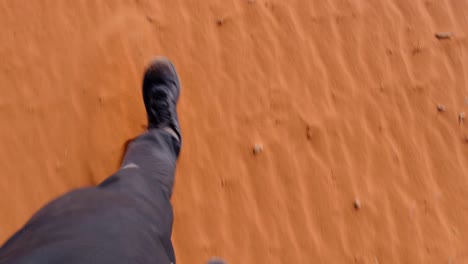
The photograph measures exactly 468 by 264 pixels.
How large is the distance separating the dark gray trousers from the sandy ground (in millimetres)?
769

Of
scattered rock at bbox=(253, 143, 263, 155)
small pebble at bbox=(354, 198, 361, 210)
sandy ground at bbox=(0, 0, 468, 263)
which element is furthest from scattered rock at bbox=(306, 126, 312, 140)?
small pebble at bbox=(354, 198, 361, 210)

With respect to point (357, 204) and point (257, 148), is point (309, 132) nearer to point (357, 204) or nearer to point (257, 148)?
point (257, 148)

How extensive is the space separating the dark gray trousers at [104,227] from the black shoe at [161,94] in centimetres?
61

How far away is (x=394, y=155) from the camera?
8.67 feet

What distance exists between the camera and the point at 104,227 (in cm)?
133

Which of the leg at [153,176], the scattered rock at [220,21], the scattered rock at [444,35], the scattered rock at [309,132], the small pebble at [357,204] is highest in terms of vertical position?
the scattered rock at [220,21]

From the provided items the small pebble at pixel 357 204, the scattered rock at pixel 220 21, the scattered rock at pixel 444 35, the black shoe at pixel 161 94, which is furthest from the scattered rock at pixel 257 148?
the scattered rock at pixel 444 35

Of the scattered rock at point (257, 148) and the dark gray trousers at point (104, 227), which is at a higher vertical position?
the dark gray trousers at point (104, 227)

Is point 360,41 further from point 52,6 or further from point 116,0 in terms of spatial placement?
point 52,6

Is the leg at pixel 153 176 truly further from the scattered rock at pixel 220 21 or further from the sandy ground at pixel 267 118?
the scattered rock at pixel 220 21

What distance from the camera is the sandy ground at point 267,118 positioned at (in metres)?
2.43

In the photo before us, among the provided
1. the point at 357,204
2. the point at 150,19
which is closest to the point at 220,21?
the point at 150,19

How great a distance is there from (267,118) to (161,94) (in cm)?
67

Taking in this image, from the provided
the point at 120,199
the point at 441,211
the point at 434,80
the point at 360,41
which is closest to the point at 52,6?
the point at 120,199
